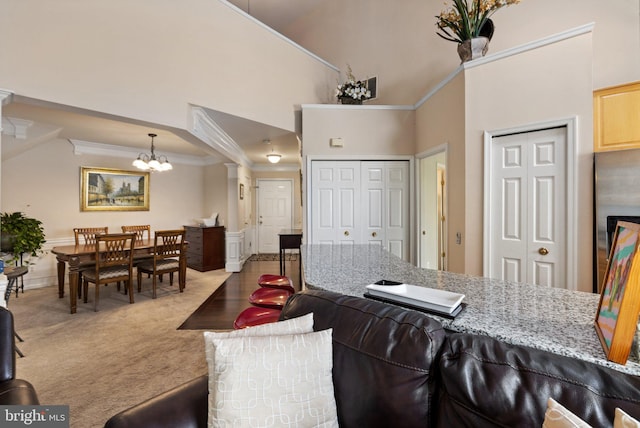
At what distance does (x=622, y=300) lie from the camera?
0.68m

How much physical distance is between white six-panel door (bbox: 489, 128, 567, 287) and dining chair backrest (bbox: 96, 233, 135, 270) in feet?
14.1

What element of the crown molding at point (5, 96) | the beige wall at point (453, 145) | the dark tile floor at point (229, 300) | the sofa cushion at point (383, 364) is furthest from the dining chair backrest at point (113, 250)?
the beige wall at point (453, 145)

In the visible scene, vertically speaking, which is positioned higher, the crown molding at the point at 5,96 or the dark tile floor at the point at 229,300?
the crown molding at the point at 5,96

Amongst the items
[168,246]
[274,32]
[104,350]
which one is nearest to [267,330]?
[104,350]

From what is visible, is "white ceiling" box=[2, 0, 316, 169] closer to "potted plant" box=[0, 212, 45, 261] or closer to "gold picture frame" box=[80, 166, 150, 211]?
"gold picture frame" box=[80, 166, 150, 211]

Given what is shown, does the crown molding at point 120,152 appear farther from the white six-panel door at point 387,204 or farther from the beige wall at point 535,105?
the beige wall at point 535,105

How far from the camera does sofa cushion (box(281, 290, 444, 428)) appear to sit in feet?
2.75

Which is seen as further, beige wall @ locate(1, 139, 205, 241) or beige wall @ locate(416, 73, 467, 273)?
beige wall @ locate(1, 139, 205, 241)

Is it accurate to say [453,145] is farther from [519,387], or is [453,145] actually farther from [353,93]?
[519,387]

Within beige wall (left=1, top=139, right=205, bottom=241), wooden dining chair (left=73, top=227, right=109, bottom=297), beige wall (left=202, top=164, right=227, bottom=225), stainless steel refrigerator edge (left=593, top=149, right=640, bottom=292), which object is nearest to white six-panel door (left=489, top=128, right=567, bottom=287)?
stainless steel refrigerator edge (left=593, top=149, right=640, bottom=292)

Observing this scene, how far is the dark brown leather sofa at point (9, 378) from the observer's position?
1174 millimetres

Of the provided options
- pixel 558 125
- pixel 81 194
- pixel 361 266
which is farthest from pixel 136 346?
pixel 558 125

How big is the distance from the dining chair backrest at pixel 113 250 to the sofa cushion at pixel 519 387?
164 inches

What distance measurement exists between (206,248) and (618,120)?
599 cm
